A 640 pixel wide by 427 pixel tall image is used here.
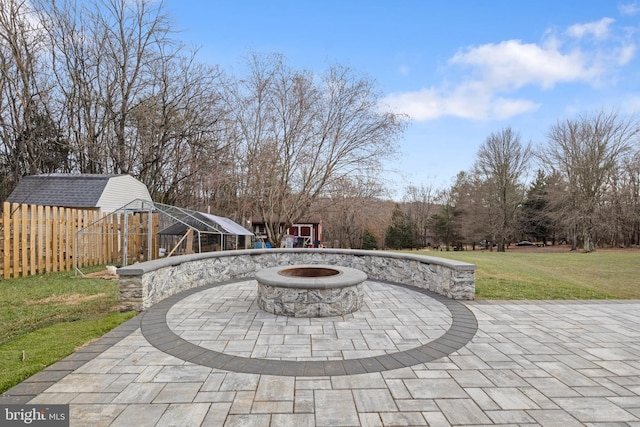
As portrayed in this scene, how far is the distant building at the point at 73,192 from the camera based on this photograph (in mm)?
12445

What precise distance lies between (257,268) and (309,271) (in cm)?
309

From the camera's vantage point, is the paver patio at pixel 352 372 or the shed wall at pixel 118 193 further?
the shed wall at pixel 118 193

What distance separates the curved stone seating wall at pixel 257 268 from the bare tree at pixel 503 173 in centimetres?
2150

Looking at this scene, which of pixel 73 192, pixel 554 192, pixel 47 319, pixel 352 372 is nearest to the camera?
pixel 352 372

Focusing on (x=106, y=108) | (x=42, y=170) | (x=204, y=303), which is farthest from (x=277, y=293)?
(x=42, y=170)

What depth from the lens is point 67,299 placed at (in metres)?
5.92

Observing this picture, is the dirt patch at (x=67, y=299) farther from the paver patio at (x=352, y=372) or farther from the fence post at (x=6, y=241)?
the fence post at (x=6, y=241)

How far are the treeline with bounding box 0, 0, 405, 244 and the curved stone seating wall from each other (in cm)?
533

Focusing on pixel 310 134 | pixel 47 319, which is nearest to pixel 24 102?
pixel 310 134

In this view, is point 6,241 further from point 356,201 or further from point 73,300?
point 356,201

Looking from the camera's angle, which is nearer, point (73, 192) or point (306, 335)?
point (306, 335)

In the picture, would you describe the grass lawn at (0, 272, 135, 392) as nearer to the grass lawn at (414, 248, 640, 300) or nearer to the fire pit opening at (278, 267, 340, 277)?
the fire pit opening at (278, 267, 340, 277)

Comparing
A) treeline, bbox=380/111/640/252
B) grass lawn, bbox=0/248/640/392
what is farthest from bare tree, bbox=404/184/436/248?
grass lawn, bbox=0/248/640/392

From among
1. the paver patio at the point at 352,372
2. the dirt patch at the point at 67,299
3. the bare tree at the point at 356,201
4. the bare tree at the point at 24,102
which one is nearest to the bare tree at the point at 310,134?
the bare tree at the point at 356,201
